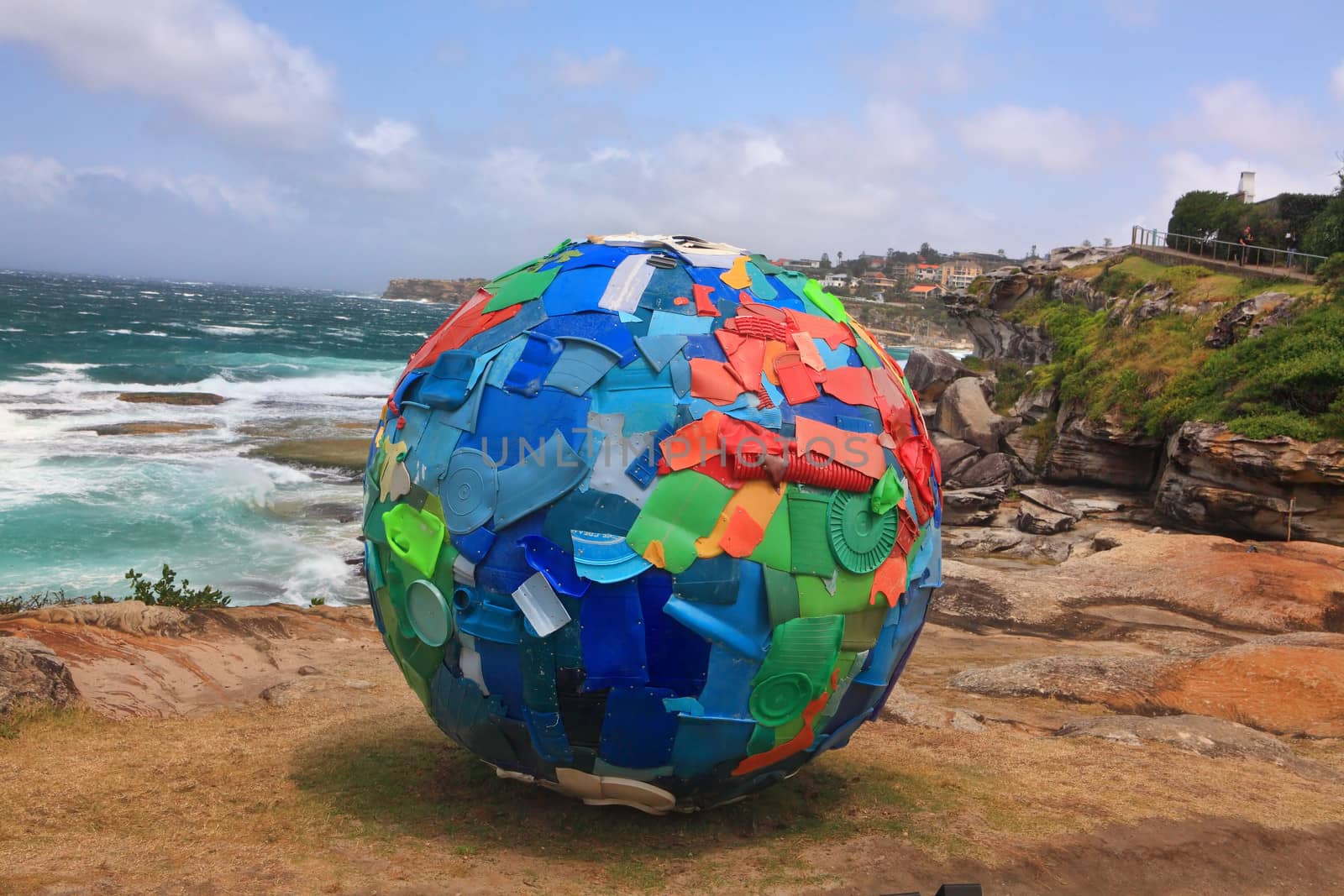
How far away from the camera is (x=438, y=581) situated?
601 cm

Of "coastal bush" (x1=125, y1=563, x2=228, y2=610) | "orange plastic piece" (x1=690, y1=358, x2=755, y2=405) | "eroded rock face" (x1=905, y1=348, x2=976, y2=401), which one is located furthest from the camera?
"eroded rock face" (x1=905, y1=348, x2=976, y2=401)

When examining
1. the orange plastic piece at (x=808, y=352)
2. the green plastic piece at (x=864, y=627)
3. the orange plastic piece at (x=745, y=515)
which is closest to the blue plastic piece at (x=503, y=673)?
the orange plastic piece at (x=745, y=515)

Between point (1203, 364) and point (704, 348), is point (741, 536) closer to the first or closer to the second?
point (704, 348)

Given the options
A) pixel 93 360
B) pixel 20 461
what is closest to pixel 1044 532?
pixel 20 461

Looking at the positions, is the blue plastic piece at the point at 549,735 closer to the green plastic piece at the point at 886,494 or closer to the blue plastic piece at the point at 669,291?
the green plastic piece at the point at 886,494

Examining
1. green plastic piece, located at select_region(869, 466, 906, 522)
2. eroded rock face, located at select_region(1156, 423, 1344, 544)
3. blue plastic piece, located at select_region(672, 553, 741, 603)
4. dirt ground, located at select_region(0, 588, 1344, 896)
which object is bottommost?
dirt ground, located at select_region(0, 588, 1344, 896)

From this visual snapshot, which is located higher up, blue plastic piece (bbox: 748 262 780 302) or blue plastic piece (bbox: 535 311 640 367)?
blue plastic piece (bbox: 748 262 780 302)

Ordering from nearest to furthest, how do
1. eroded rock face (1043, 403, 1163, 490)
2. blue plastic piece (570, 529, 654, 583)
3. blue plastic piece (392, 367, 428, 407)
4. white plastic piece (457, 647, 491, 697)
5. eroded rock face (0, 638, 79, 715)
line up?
blue plastic piece (570, 529, 654, 583) < white plastic piece (457, 647, 491, 697) < blue plastic piece (392, 367, 428, 407) < eroded rock face (0, 638, 79, 715) < eroded rock face (1043, 403, 1163, 490)

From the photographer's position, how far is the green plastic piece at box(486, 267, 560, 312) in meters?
6.37

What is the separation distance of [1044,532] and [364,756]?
19.3 meters

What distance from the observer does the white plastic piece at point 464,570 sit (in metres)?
5.86

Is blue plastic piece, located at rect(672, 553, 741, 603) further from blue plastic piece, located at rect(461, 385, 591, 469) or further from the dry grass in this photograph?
the dry grass

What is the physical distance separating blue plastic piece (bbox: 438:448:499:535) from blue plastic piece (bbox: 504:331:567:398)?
456 mm

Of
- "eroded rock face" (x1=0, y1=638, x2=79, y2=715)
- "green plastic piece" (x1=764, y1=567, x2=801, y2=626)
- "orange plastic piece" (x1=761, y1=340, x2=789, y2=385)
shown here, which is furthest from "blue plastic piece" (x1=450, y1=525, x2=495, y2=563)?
A: "eroded rock face" (x1=0, y1=638, x2=79, y2=715)
